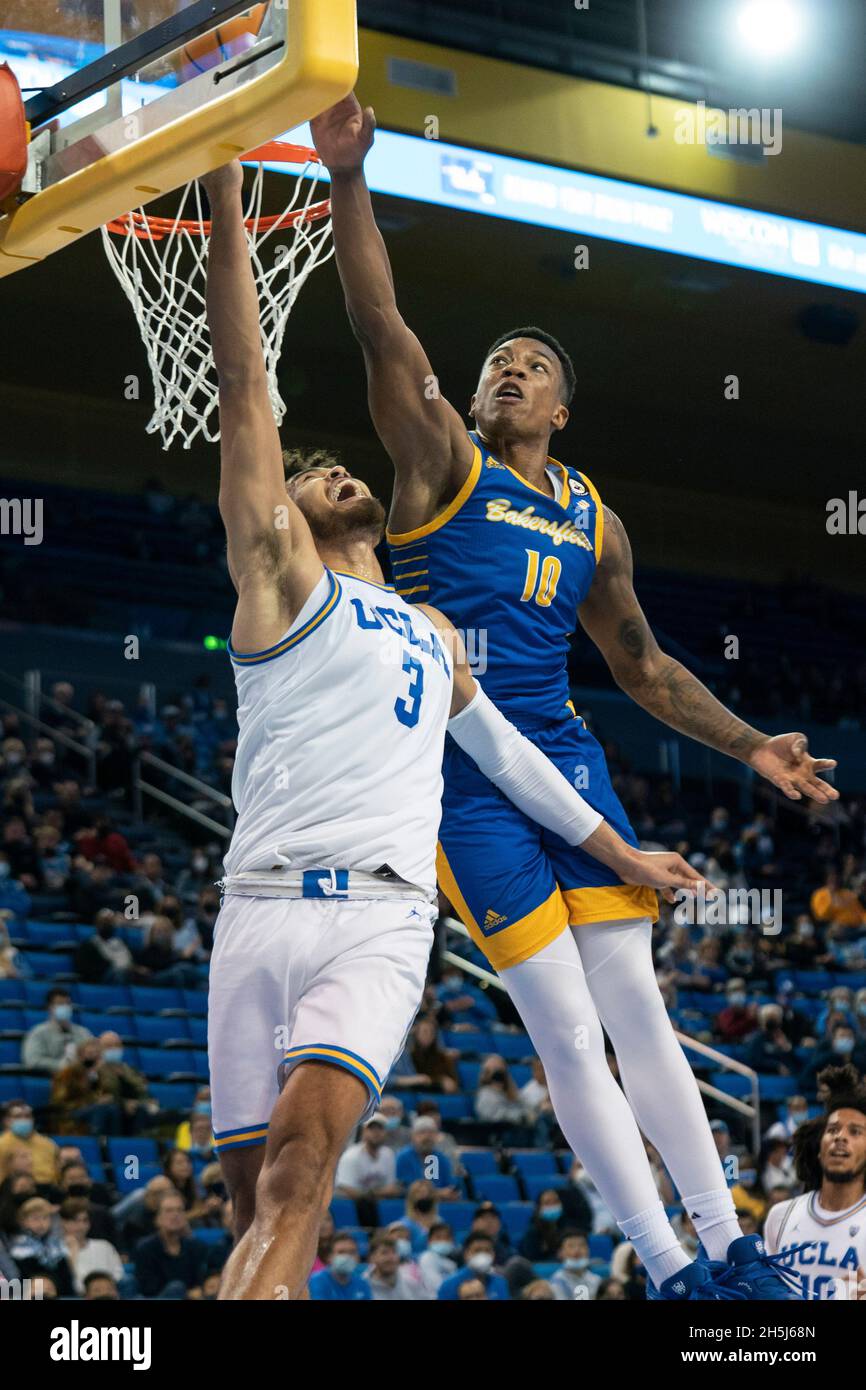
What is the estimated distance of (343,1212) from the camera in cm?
980

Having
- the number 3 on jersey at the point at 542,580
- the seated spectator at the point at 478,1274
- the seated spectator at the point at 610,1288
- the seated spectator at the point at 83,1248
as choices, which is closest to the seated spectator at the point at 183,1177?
the seated spectator at the point at 83,1248

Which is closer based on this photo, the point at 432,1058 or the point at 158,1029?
the point at 158,1029

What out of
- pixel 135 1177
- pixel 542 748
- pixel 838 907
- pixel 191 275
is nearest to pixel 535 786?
pixel 542 748

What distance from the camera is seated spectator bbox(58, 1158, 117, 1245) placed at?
28.5 ft

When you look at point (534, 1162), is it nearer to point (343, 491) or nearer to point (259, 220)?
point (259, 220)

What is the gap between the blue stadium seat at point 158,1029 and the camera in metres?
11.2

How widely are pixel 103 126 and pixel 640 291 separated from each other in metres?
11.2

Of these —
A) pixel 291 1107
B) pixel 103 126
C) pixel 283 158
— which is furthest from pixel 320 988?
pixel 283 158

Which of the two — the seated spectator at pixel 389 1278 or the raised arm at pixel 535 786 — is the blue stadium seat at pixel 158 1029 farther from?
the raised arm at pixel 535 786

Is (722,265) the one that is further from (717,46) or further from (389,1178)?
(389,1178)

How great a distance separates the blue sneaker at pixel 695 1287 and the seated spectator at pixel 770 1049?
8.40 m

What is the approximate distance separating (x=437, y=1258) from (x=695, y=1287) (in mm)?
4970

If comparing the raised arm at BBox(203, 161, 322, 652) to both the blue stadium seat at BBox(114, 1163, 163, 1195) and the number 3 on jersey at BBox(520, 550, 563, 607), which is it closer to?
the number 3 on jersey at BBox(520, 550, 563, 607)

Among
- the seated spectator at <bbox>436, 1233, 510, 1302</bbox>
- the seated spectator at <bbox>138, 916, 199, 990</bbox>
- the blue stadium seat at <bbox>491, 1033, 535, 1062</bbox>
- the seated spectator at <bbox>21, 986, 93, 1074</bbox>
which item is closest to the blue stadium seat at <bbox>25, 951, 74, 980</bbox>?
the seated spectator at <bbox>138, 916, 199, 990</bbox>
